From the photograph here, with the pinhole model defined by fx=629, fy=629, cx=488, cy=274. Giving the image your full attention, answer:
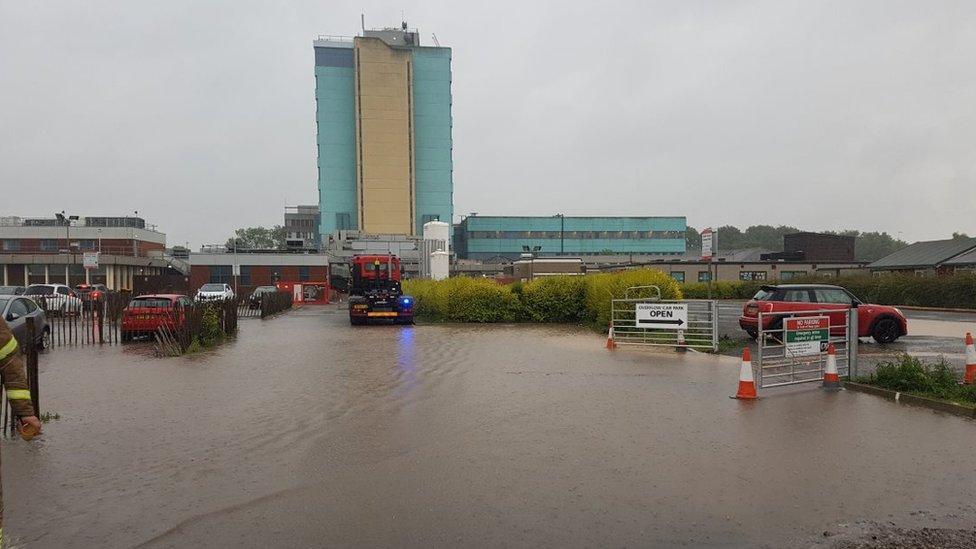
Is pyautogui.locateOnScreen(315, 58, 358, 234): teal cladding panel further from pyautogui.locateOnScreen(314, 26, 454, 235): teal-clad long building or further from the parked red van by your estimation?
the parked red van

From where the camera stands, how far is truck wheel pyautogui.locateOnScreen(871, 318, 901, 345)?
53.9ft

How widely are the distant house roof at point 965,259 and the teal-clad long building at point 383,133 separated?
55.4m

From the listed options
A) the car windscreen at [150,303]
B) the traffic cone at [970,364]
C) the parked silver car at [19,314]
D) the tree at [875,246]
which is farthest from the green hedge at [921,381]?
the tree at [875,246]

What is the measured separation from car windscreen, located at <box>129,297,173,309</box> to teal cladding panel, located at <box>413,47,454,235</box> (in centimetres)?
6456

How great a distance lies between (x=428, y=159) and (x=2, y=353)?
81.1 m

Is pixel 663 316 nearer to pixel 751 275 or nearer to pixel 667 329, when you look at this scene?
pixel 667 329

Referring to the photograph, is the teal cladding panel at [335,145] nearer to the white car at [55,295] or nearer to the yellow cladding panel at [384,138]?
the yellow cladding panel at [384,138]

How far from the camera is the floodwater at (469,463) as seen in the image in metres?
4.77

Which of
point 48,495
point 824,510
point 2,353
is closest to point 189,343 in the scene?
point 48,495

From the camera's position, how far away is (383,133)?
79.1 meters

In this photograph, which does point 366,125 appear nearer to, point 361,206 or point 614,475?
point 361,206

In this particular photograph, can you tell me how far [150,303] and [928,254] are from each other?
50.5 metres

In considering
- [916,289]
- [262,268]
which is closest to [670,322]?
[916,289]

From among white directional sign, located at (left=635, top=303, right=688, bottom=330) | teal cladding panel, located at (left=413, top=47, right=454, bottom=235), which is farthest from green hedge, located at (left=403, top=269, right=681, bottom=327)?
teal cladding panel, located at (left=413, top=47, right=454, bottom=235)
